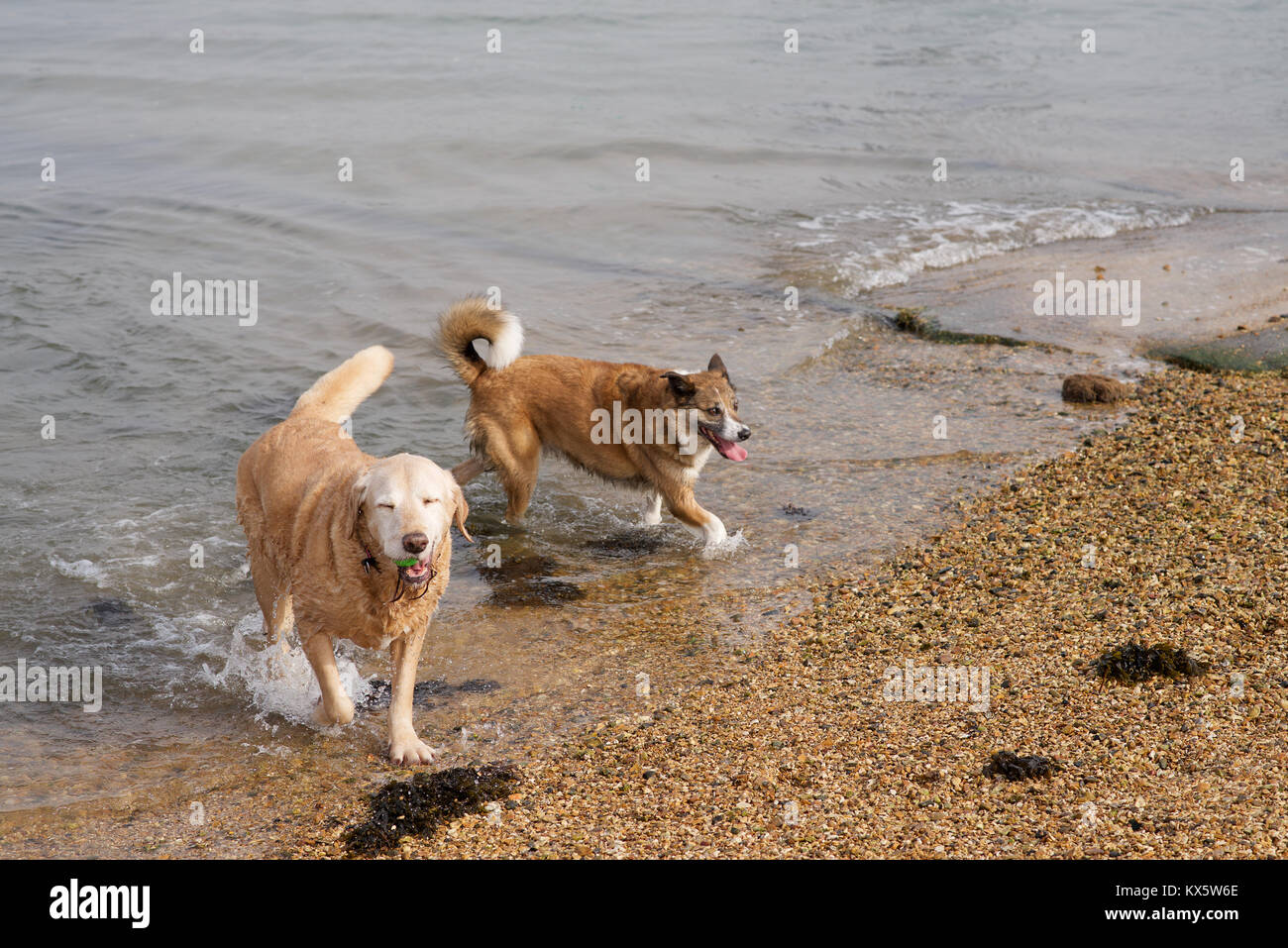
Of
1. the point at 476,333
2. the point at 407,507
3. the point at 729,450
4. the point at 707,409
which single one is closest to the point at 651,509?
the point at 729,450

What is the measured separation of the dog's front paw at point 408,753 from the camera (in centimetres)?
514

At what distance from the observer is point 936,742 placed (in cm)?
499

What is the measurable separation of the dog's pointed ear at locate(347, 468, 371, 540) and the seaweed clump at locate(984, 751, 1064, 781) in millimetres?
2821

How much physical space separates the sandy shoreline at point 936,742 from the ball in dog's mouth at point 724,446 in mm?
1365

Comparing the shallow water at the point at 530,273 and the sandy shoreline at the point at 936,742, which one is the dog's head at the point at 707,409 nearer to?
the shallow water at the point at 530,273

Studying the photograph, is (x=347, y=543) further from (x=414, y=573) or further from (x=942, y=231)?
(x=942, y=231)

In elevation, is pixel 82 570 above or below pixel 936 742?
above

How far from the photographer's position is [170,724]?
5.70 meters

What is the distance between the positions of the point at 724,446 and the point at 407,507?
3582mm

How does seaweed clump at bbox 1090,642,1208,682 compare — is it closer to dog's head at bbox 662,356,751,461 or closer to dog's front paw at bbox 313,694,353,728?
dog's head at bbox 662,356,751,461

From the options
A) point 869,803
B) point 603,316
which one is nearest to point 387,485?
point 869,803

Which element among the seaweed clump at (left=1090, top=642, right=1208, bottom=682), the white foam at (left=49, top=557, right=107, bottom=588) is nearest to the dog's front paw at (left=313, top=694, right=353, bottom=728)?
the white foam at (left=49, top=557, right=107, bottom=588)

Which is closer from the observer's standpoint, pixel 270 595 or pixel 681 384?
pixel 270 595

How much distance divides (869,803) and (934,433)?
491 centimetres
